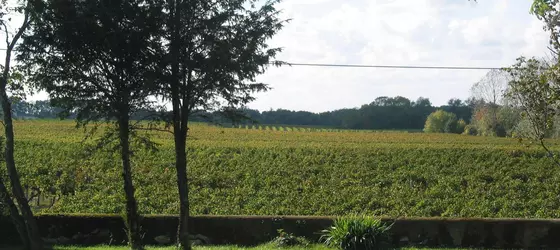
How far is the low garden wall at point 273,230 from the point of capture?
12492 millimetres

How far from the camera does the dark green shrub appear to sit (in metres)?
10.3

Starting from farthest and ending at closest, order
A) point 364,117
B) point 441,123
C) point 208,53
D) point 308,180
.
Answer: point 441,123, point 364,117, point 308,180, point 208,53

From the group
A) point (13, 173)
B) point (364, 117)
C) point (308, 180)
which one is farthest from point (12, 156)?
point (364, 117)

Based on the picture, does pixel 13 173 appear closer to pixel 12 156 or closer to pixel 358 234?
pixel 12 156

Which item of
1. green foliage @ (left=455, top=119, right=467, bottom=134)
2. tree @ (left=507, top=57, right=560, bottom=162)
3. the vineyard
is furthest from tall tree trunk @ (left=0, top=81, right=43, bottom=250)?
green foliage @ (left=455, top=119, right=467, bottom=134)

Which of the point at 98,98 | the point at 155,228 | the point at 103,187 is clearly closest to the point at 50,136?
the point at 103,187

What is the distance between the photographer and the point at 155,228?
43.0 ft

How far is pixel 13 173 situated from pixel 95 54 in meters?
3.27

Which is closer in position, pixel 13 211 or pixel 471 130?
pixel 13 211

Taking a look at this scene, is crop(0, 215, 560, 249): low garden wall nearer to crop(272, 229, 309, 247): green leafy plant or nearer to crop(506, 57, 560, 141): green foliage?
crop(272, 229, 309, 247): green leafy plant

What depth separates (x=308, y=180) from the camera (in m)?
25.2

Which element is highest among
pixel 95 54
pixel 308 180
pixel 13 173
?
pixel 95 54

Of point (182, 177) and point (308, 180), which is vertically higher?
point (182, 177)

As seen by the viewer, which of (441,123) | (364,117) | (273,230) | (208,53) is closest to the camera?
(208,53)
